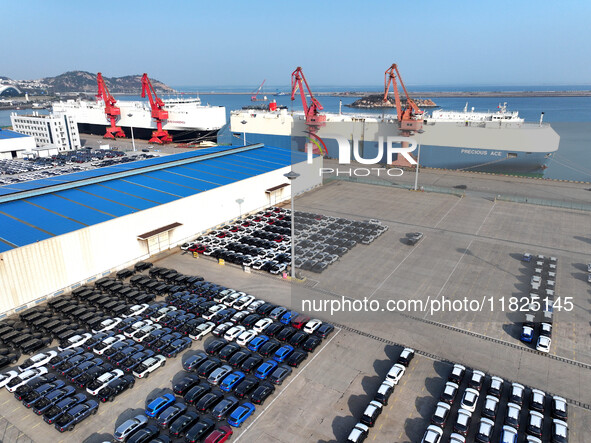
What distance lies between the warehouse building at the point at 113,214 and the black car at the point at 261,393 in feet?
58.3

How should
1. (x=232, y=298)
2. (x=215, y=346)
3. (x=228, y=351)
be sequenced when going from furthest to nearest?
(x=232, y=298), (x=215, y=346), (x=228, y=351)

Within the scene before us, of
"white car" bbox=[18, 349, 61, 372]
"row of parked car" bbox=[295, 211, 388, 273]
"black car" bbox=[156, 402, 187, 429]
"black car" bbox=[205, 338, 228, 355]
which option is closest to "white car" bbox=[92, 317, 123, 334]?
"white car" bbox=[18, 349, 61, 372]

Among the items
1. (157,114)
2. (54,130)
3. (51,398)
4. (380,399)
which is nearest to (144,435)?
(51,398)

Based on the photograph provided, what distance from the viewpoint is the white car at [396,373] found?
18.9 metres

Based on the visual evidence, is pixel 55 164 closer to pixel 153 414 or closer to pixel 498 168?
pixel 153 414

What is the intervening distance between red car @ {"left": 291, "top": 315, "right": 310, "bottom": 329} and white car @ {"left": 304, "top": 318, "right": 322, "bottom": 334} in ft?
1.13

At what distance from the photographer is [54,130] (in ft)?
275

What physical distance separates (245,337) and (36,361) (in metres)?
11.2

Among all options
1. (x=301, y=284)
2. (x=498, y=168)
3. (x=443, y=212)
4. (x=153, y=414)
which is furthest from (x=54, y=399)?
(x=498, y=168)

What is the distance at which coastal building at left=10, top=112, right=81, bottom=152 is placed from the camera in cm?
8388

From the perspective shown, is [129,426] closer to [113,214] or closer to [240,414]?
[240,414]

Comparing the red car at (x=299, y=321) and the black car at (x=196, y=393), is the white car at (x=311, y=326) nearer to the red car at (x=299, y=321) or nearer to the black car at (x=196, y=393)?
the red car at (x=299, y=321)

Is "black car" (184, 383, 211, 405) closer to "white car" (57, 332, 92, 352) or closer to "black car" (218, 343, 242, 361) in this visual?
"black car" (218, 343, 242, 361)

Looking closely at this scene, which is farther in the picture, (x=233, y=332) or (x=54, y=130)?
(x=54, y=130)
